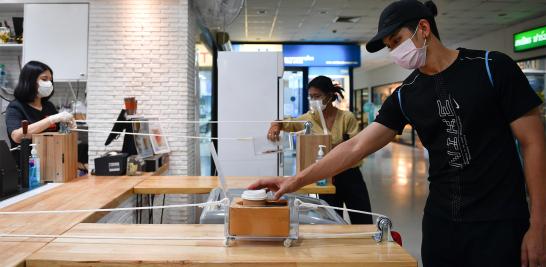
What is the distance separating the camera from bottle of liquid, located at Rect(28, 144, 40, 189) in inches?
102

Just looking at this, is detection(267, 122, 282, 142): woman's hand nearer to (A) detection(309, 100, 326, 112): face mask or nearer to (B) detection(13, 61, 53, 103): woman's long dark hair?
(A) detection(309, 100, 326, 112): face mask

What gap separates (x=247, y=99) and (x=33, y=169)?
3.13 meters

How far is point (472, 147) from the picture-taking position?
1.42 meters

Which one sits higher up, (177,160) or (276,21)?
(276,21)

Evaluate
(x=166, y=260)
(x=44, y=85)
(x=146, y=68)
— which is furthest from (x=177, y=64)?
(x=166, y=260)

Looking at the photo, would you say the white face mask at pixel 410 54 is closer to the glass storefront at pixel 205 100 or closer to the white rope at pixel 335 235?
the white rope at pixel 335 235

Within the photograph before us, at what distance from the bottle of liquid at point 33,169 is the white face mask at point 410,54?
2236 mm

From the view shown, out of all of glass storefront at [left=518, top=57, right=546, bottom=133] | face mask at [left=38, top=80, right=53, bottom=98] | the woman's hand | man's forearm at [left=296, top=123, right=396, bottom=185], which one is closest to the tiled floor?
the woman's hand

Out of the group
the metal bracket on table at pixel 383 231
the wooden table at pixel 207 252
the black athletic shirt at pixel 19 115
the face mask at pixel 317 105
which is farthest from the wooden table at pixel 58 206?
the face mask at pixel 317 105

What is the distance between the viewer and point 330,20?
8.18 metres

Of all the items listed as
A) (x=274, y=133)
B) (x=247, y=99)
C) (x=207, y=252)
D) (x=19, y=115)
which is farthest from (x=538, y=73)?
(x=207, y=252)

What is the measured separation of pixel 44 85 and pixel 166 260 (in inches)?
98.7

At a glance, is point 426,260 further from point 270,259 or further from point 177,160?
point 177,160

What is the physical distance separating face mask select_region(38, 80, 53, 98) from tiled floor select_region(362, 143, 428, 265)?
11.1 ft
